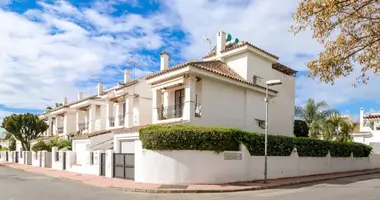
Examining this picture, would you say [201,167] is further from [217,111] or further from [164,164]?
[217,111]

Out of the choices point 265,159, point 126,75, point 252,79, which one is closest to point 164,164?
point 265,159

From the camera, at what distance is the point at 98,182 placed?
1989 cm

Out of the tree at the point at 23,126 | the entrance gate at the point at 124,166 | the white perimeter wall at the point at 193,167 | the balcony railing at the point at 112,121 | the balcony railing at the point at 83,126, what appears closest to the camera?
the white perimeter wall at the point at 193,167

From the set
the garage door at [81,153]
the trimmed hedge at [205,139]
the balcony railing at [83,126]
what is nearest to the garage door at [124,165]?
the trimmed hedge at [205,139]

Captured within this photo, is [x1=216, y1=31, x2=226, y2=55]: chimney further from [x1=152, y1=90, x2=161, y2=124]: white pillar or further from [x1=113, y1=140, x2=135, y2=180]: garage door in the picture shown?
[x1=113, y1=140, x2=135, y2=180]: garage door

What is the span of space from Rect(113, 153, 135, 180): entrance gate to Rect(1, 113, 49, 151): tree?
27.9 meters

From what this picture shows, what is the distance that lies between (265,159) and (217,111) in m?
5.68

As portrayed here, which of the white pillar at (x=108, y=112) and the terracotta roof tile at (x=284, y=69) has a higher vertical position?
the terracotta roof tile at (x=284, y=69)

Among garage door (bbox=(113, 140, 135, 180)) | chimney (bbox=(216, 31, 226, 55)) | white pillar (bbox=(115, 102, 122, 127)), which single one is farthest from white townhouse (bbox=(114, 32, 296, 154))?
white pillar (bbox=(115, 102, 122, 127))

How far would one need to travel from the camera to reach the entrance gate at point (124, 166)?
67.7 feet

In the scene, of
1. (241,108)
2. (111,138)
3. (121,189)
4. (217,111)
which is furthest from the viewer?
(111,138)

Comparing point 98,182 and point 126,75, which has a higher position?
point 126,75

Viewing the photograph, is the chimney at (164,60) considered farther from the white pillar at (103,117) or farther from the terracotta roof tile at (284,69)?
the white pillar at (103,117)

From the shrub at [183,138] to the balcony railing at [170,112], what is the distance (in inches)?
241
